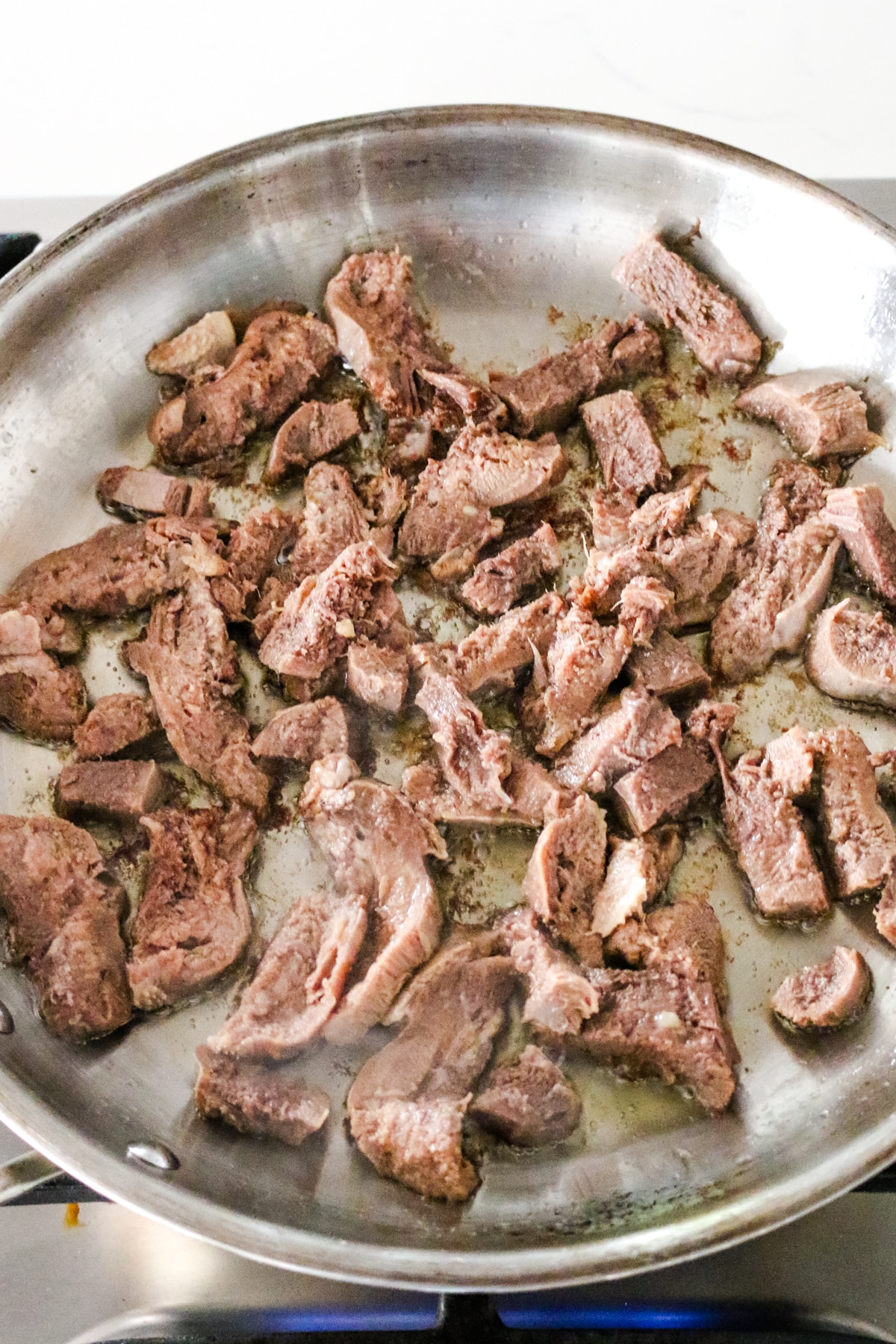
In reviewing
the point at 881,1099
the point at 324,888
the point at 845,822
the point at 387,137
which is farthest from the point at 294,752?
the point at 387,137

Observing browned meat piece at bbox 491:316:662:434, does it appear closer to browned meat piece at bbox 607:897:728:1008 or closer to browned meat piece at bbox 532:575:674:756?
browned meat piece at bbox 532:575:674:756

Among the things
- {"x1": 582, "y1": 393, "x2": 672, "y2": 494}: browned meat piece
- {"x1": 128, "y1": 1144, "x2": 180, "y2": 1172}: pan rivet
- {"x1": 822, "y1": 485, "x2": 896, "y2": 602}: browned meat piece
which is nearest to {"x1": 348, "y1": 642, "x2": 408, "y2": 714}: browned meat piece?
{"x1": 582, "y1": 393, "x2": 672, "y2": 494}: browned meat piece

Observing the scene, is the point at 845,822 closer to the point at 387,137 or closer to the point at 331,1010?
the point at 331,1010

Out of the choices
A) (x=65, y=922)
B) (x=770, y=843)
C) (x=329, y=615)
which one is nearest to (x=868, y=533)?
(x=770, y=843)

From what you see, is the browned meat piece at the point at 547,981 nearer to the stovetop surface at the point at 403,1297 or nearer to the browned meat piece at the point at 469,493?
the stovetop surface at the point at 403,1297

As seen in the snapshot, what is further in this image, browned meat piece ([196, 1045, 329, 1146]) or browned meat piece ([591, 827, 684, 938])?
browned meat piece ([591, 827, 684, 938])

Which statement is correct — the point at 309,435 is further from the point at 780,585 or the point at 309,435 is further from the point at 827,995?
the point at 827,995
